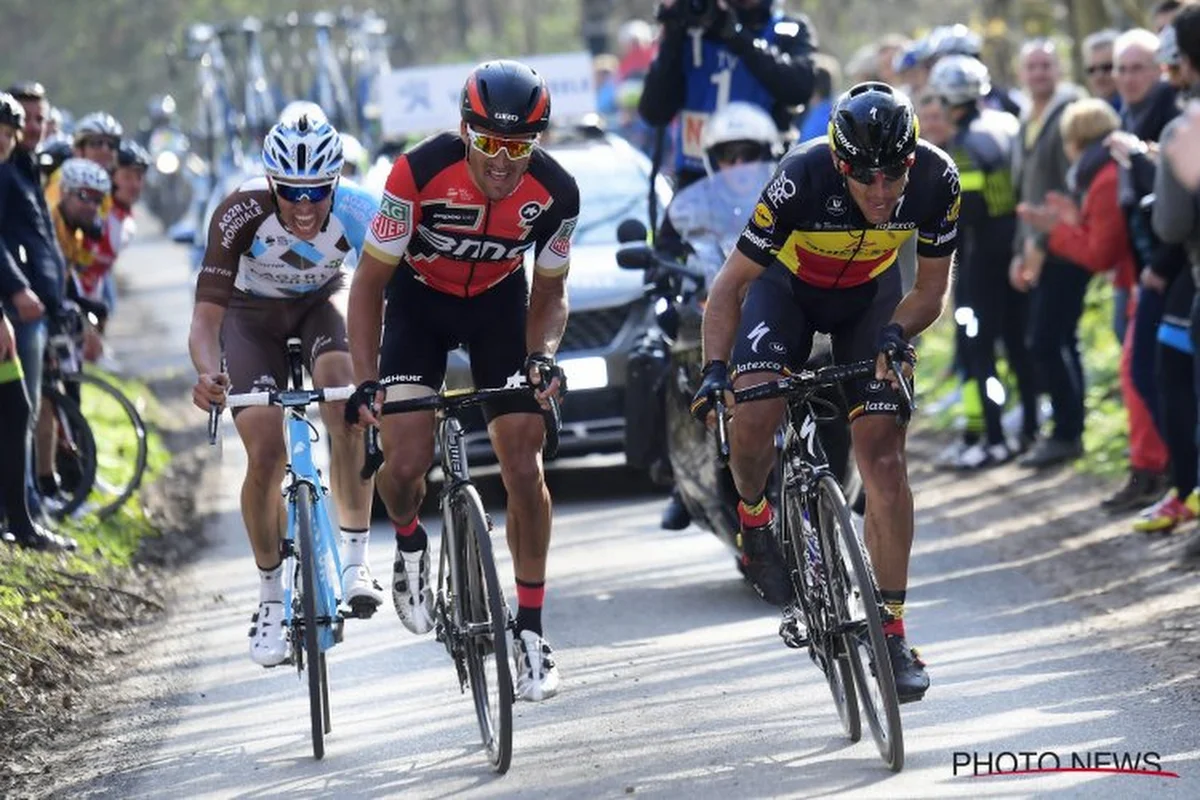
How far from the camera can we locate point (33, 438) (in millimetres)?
12266

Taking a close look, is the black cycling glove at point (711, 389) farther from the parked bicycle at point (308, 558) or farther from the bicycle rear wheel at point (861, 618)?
the parked bicycle at point (308, 558)

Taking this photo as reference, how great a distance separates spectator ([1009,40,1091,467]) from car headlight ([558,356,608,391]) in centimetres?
258

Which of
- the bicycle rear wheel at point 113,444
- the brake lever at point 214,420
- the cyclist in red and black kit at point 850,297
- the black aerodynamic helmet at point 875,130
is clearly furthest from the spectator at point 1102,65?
the brake lever at point 214,420

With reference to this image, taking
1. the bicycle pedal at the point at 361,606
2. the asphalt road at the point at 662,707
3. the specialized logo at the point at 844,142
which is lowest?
the asphalt road at the point at 662,707

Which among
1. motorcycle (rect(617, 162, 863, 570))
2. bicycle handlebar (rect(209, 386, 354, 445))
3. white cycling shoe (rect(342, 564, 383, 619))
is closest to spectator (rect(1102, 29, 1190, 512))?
motorcycle (rect(617, 162, 863, 570))

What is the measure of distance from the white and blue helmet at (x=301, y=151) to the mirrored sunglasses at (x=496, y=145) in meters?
0.70

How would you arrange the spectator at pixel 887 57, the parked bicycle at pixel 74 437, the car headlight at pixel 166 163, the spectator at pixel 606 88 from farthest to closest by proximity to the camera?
the spectator at pixel 606 88, the car headlight at pixel 166 163, the spectator at pixel 887 57, the parked bicycle at pixel 74 437

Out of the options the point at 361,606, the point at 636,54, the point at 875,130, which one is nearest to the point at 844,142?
the point at 875,130

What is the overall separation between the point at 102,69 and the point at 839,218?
48.6 metres

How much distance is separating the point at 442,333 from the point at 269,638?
49.6 inches

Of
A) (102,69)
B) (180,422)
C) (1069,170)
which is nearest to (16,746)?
(1069,170)

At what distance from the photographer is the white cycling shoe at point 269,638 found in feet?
28.1

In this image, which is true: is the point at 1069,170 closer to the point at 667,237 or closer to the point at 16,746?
the point at 667,237

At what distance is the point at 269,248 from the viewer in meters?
8.97
